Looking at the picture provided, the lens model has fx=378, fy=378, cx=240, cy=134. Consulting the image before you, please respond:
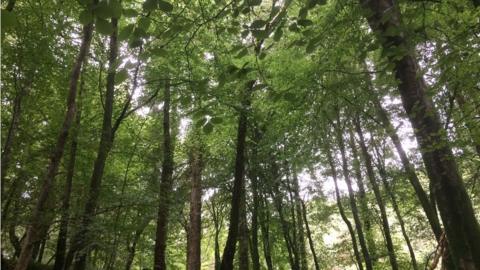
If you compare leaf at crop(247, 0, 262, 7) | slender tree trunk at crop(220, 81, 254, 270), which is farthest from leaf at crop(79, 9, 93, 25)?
slender tree trunk at crop(220, 81, 254, 270)

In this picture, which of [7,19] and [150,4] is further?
[150,4]

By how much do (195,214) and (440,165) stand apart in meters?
10.2

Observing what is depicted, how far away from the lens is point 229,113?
27.8 feet

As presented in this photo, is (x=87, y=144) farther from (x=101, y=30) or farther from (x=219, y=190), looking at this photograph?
(x=101, y=30)

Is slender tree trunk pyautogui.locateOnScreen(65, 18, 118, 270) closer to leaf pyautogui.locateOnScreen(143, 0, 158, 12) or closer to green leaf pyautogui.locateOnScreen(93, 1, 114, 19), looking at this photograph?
leaf pyautogui.locateOnScreen(143, 0, 158, 12)

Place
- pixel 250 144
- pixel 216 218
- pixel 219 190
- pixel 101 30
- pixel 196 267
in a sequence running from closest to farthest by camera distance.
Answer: pixel 101 30
pixel 196 267
pixel 250 144
pixel 219 190
pixel 216 218

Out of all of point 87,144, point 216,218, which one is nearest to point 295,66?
point 87,144

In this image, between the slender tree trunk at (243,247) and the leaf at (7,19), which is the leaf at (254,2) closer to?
the leaf at (7,19)

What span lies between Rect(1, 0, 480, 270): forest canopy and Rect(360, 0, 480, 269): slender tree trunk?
12mm

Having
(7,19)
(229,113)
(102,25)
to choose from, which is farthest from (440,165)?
(229,113)

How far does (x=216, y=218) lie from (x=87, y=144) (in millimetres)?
10649

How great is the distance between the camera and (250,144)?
45.1 ft

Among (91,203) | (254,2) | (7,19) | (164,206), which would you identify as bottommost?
Result: (7,19)

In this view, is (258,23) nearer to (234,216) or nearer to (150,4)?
(150,4)
